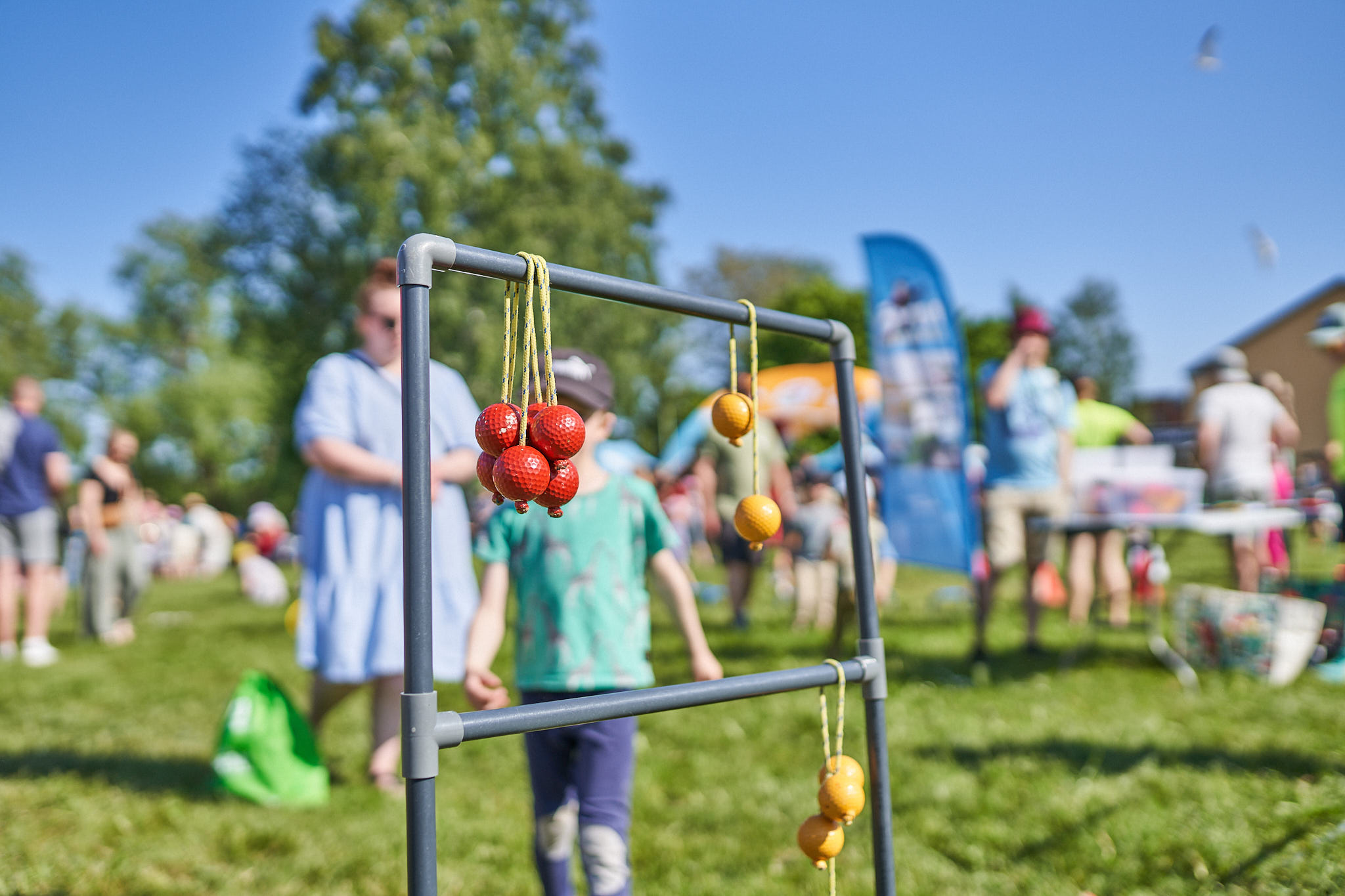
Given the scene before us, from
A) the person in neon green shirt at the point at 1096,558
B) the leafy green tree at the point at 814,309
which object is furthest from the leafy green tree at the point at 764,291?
the person in neon green shirt at the point at 1096,558

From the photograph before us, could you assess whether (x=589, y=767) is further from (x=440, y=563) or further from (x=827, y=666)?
(x=440, y=563)

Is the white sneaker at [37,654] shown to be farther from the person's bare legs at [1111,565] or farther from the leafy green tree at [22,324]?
the leafy green tree at [22,324]

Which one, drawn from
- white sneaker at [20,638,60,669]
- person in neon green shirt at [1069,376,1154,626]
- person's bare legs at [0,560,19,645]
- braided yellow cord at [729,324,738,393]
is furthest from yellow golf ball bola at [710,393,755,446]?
white sneaker at [20,638,60,669]

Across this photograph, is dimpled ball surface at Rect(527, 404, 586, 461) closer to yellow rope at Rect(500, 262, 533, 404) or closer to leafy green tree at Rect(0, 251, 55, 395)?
yellow rope at Rect(500, 262, 533, 404)

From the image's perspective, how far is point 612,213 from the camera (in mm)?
19594

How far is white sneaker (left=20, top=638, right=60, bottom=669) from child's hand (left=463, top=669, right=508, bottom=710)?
5491mm

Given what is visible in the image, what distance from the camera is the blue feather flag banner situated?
4992 millimetres

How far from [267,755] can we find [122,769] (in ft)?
2.86

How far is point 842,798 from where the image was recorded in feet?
5.05

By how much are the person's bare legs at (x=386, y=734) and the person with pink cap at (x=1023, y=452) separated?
3145 mm

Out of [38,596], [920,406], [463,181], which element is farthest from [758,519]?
[463,181]

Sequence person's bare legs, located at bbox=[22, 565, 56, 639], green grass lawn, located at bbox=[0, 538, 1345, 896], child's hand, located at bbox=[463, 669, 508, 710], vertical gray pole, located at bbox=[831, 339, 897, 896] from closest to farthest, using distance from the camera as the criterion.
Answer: vertical gray pole, located at bbox=[831, 339, 897, 896]
child's hand, located at bbox=[463, 669, 508, 710]
green grass lawn, located at bbox=[0, 538, 1345, 896]
person's bare legs, located at bbox=[22, 565, 56, 639]

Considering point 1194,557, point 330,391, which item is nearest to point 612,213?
point 1194,557

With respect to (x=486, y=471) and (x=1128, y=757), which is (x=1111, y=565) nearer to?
(x=1128, y=757)
